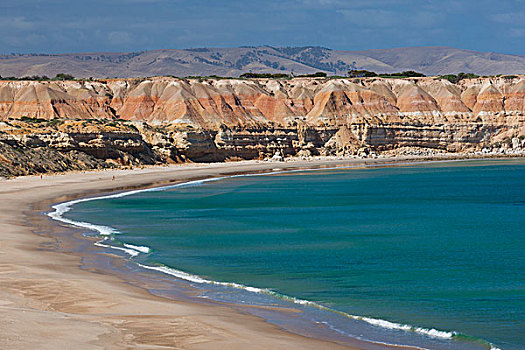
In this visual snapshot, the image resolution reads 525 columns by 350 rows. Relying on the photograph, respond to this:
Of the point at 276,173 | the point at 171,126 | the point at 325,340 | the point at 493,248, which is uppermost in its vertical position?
the point at 171,126

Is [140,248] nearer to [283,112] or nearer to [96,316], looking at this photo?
[96,316]

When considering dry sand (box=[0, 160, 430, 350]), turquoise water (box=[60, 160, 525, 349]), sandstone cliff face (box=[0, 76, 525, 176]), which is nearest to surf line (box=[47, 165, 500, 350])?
turquoise water (box=[60, 160, 525, 349])

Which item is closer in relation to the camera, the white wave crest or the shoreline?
the shoreline

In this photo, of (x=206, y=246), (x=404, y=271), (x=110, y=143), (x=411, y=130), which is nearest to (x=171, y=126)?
(x=110, y=143)

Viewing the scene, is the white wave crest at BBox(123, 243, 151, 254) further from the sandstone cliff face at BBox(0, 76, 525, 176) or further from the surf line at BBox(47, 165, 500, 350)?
the sandstone cliff face at BBox(0, 76, 525, 176)

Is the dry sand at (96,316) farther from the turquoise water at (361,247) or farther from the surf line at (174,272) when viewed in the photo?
the turquoise water at (361,247)

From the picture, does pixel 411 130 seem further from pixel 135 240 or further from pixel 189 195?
pixel 135 240
